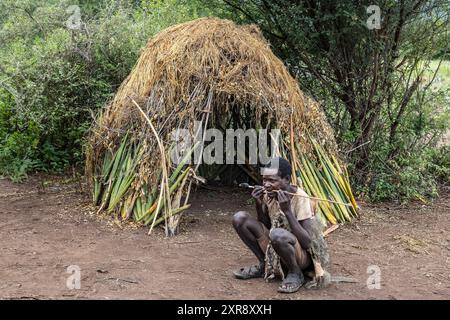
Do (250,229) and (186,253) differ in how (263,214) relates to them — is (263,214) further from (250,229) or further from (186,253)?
(186,253)

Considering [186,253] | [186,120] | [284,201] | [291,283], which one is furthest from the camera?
[186,120]

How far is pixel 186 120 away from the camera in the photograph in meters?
6.38

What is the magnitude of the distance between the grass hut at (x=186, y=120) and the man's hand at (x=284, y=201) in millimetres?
1857

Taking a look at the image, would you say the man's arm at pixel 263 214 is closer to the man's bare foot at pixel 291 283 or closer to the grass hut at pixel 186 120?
the man's bare foot at pixel 291 283

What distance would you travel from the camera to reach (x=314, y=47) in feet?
26.9

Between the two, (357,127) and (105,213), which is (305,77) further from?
(105,213)

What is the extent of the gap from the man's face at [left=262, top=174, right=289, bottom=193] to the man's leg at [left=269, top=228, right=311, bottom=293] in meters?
0.31

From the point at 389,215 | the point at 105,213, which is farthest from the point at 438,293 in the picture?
the point at 105,213

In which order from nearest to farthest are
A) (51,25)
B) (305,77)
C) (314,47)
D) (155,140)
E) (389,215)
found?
(155,140)
(389,215)
(314,47)
(305,77)
(51,25)

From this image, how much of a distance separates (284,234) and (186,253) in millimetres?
1520

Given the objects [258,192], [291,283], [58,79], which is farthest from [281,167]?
[58,79]

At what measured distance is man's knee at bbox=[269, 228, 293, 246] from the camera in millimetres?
4297

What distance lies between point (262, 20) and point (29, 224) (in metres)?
4.42

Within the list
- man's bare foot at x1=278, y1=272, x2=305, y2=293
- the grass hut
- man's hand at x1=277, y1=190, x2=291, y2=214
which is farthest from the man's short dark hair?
the grass hut
